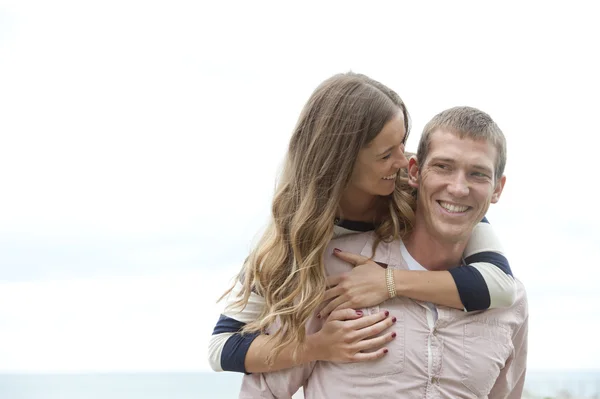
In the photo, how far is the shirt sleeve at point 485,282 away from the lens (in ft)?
6.99

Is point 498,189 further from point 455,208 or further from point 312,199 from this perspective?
point 312,199

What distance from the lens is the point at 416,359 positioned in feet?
7.04

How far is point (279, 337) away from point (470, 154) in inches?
28.1

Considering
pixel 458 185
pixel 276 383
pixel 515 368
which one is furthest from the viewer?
pixel 515 368

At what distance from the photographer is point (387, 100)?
224 cm

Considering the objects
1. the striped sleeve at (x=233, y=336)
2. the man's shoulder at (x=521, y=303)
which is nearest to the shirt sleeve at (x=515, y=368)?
the man's shoulder at (x=521, y=303)

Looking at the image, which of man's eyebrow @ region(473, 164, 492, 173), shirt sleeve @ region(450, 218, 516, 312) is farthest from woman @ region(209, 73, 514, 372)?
man's eyebrow @ region(473, 164, 492, 173)

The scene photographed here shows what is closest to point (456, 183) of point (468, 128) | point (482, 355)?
point (468, 128)

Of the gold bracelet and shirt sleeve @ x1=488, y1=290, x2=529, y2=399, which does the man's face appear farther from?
shirt sleeve @ x1=488, y1=290, x2=529, y2=399

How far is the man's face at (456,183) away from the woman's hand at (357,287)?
0.21 meters

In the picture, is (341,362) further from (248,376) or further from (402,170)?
(402,170)

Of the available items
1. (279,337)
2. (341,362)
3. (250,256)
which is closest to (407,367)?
(341,362)

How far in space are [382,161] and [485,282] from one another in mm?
427

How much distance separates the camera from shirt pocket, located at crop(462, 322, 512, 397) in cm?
219
